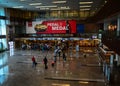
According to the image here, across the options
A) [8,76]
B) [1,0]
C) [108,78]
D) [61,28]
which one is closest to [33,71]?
[8,76]

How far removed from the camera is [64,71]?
24672mm

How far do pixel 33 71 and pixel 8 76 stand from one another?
141 inches

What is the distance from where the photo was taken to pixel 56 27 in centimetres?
4750

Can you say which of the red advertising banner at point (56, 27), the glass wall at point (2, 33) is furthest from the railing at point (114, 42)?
the glass wall at point (2, 33)

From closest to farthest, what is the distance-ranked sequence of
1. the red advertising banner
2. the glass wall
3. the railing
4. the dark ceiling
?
the dark ceiling → the railing → the glass wall → the red advertising banner

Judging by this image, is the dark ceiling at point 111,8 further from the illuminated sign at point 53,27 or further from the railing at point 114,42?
the illuminated sign at point 53,27

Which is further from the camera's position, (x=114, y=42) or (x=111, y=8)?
(x=114, y=42)

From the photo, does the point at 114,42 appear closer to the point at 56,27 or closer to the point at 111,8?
the point at 111,8

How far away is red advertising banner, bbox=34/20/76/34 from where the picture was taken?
46.8 metres

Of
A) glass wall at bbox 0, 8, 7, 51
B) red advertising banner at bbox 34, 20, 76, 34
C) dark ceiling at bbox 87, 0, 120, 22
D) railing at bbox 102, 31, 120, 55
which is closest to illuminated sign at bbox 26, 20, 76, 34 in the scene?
red advertising banner at bbox 34, 20, 76, 34

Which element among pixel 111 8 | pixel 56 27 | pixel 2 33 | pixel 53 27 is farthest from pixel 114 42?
pixel 2 33

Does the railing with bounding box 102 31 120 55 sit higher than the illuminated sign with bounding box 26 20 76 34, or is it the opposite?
the illuminated sign with bounding box 26 20 76 34

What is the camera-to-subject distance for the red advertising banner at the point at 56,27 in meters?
46.8

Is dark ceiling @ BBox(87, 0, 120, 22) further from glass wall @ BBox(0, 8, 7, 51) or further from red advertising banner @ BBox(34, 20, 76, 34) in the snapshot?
glass wall @ BBox(0, 8, 7, 51)
